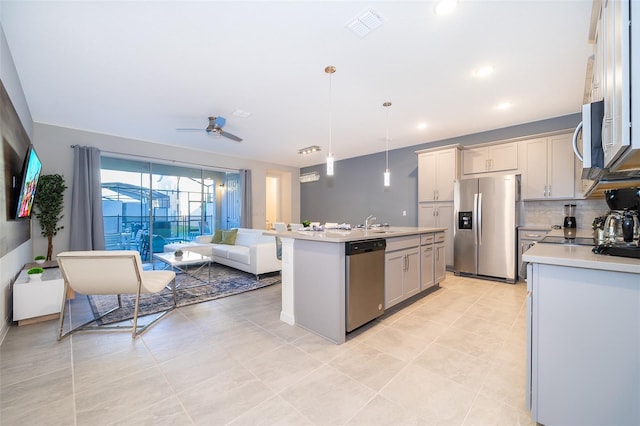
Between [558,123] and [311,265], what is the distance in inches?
186

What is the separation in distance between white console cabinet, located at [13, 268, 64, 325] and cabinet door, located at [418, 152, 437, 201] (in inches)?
220

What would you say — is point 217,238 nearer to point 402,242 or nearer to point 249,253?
point 249,253

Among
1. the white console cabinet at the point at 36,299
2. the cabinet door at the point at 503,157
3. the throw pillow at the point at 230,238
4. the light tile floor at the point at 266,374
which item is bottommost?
the light tile floor at the point at 266,374

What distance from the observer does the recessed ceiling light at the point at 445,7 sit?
1.88 m

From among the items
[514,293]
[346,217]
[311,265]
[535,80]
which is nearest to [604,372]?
[311,265]

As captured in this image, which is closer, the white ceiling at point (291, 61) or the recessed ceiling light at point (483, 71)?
the white ceiling at point (291, 61)

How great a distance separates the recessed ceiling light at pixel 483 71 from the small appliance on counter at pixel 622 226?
170 cm

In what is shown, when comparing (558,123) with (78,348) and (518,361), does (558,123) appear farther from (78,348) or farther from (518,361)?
(78,348)

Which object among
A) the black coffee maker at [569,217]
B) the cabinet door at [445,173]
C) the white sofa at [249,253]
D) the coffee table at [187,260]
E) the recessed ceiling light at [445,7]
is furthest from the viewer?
the cabinet door at [445,173]

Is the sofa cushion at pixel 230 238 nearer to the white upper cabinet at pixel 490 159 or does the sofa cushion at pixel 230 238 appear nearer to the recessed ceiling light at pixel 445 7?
the white upper cabinet at pixel 490 159

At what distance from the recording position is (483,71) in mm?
2820

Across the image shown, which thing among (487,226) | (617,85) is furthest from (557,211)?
(617,85)

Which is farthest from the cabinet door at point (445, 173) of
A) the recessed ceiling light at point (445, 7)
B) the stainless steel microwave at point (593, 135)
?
the stainless steel microwave at point (593, 135)

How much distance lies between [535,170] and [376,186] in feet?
10.3
